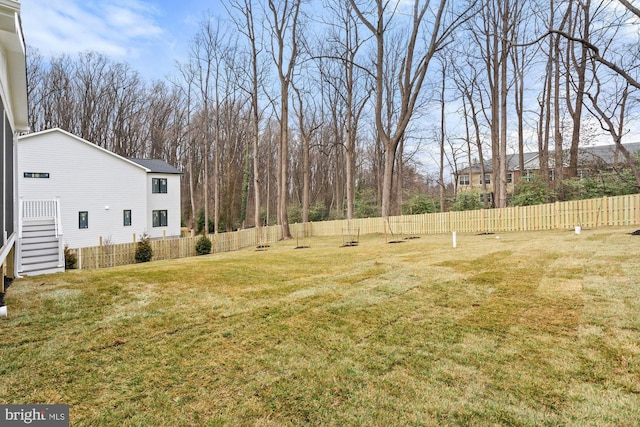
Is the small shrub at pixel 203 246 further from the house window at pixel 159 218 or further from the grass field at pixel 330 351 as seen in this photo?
the grass field at pixel 330 351

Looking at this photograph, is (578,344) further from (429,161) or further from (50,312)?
(429,161)

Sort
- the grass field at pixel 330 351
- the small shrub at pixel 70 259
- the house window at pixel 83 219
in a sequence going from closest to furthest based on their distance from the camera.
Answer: the grass field at pixel 330 351, the small shrub at pixel 70 259, the house window at pixel 83 219

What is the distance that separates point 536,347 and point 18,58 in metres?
7.70

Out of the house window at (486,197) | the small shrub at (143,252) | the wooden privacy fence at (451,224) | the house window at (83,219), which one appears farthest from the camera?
the house window at (486,197)

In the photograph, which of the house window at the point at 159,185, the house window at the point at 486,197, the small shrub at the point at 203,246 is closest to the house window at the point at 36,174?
the house window at the point at 159,185

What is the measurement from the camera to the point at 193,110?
2919 centimetres

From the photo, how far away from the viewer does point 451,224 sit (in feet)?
53.1

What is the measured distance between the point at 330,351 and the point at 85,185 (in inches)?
791

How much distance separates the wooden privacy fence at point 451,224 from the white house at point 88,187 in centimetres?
279

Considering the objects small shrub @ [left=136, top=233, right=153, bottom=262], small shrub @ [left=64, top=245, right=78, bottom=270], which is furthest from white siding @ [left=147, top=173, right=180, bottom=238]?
small shrub @ [left=64, top=245, right=78, bottom=270]

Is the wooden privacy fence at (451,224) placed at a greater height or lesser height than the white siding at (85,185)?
lesser

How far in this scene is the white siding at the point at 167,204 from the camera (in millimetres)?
20781

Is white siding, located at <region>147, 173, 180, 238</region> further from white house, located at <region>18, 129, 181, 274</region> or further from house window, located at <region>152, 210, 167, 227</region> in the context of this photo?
house window, located at <region>152, 210, 167, 227</region>

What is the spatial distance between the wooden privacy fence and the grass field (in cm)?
823
